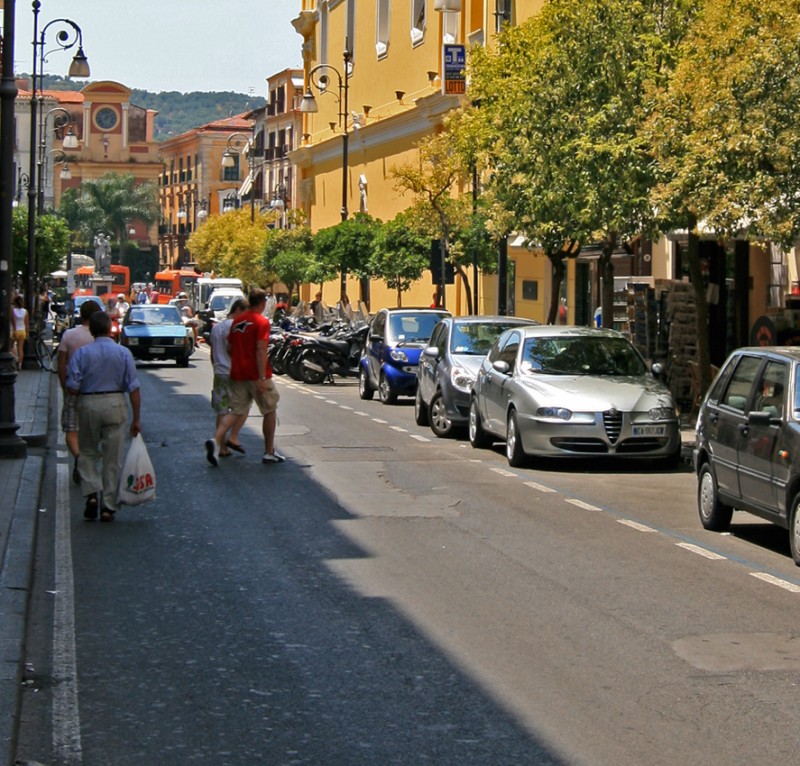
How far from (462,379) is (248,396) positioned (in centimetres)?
476

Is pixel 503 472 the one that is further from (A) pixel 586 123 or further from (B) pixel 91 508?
(A) pixel 586 123

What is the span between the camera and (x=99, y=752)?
21.2ft

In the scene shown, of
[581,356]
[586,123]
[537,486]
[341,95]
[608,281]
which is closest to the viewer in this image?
[537,486]

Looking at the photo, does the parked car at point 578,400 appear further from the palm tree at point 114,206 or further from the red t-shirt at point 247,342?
the palm tree at point 114,206

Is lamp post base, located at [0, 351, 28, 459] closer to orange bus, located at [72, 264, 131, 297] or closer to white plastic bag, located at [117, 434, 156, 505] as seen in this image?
white plastic bag, located at [117, 434, 156, 505]

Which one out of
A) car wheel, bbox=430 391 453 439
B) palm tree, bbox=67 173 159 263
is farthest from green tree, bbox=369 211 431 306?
palm tree, bbox=67 173 159 263

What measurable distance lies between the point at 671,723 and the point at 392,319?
22276 mm

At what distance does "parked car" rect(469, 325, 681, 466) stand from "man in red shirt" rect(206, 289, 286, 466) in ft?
8.91

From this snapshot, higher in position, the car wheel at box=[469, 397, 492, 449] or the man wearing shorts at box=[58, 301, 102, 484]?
the man wearing shorts at box=[58, 301, 102, 484]

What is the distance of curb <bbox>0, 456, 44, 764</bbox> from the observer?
21.9 feet

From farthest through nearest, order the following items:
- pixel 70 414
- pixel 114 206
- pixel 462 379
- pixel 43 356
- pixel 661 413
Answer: pixel 114 206 → pixel 43 356 → pixel 462 379 → pixel 661 413 → pixel 70 414

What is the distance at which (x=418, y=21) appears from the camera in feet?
202

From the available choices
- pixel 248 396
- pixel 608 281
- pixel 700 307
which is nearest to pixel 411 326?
pixel 608 281

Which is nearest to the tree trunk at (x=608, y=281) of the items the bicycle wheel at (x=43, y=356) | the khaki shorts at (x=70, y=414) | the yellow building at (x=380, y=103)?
the khaki shorts at (x=70, y=414)
